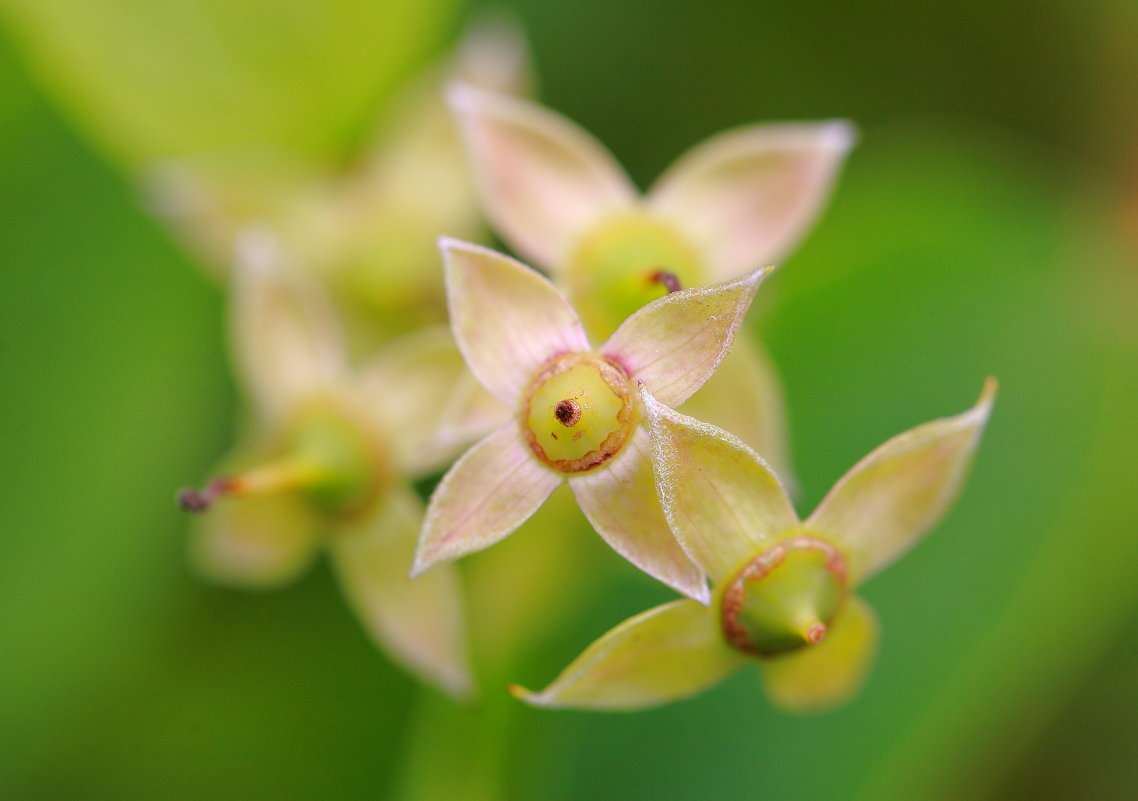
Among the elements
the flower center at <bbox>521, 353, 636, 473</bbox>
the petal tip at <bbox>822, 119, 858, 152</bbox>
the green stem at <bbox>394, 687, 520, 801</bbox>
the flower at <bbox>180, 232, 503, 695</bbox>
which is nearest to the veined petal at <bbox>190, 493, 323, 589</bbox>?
the flower at <bbox>180, 232, 503, 695</bbox>

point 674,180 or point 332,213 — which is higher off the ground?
point 674,180

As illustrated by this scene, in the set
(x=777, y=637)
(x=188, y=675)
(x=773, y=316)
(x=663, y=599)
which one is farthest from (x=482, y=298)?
(x=188, y=675)

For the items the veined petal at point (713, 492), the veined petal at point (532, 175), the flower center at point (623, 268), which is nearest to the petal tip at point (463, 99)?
A: the veined petal at point (532, 175)

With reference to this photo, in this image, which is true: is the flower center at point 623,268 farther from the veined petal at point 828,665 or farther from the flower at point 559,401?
the veined petal at point 828,665

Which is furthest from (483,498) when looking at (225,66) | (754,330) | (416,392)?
(225,66)

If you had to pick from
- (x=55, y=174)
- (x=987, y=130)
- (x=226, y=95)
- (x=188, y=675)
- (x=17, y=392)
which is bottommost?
(x=188, y=675)

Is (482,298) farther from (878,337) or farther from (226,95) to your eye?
(226,95)

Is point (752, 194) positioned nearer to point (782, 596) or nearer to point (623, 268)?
point (623, 268)
